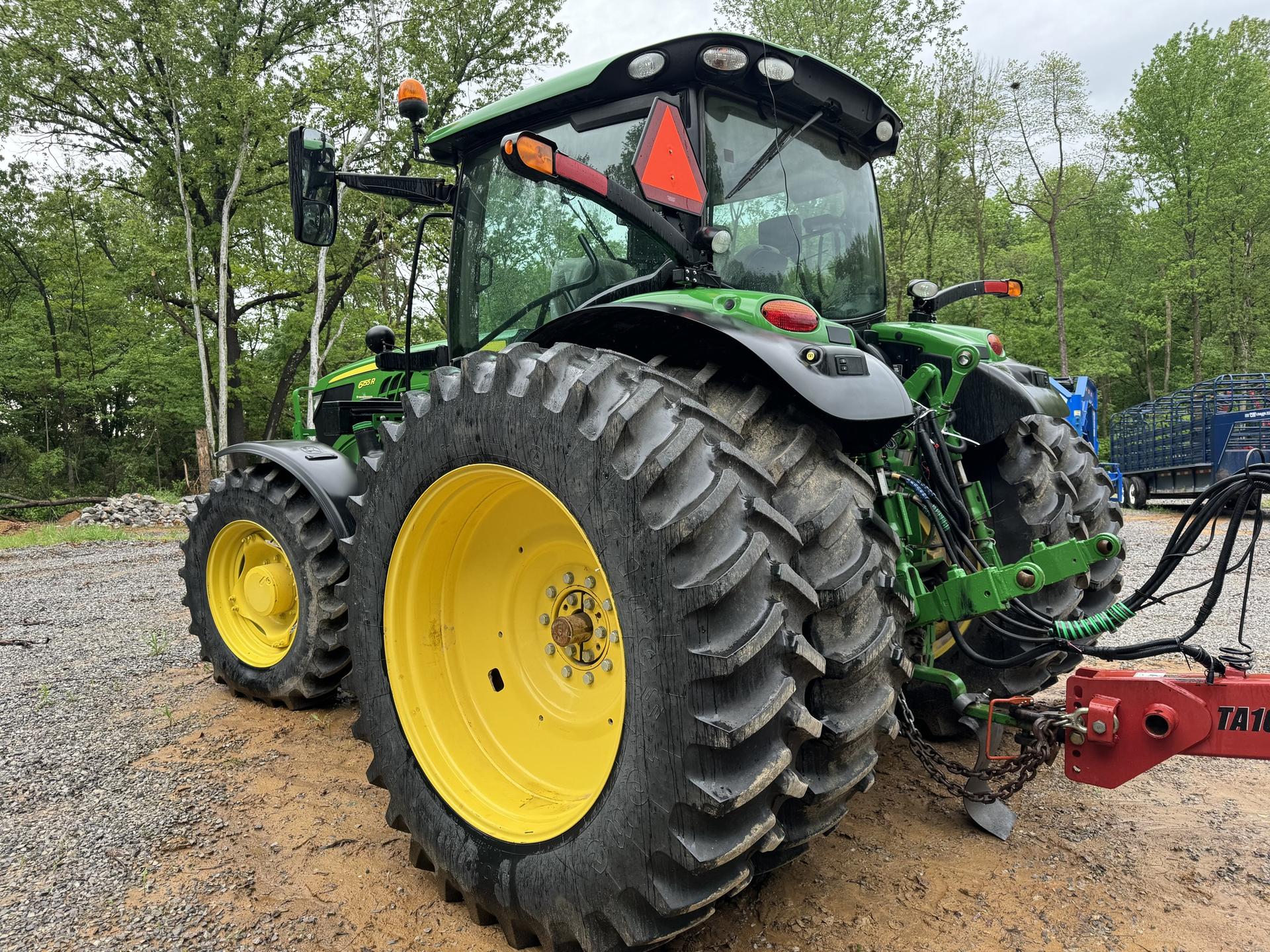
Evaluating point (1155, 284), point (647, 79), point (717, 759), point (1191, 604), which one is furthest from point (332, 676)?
point (1155, 284)

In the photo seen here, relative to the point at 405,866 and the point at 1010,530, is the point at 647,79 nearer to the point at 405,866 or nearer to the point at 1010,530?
the point at 1010,530

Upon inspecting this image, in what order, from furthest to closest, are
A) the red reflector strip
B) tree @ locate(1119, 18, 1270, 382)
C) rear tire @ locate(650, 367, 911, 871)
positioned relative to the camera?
tree @ locate(1119, 18, 1270, 382), the red reflector strip, rear tire @ locate(650, 367, 911, 871)

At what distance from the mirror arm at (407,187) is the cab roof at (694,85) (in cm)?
20

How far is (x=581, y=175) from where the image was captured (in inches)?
80.4

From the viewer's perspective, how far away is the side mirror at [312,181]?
308cm

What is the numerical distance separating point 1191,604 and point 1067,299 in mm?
24206

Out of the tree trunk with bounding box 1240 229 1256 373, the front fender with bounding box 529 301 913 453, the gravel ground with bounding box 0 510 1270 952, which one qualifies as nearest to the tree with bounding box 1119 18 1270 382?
the tree trunk with bounding box 1240 229 1256 373

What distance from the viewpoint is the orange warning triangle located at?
2.17 meters

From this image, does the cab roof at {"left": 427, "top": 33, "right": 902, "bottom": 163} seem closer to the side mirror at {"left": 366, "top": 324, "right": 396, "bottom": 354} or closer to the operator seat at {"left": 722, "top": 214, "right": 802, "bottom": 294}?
the operator seat at {"left": 722, "top": 214, "right": 802, "bottom": 294}

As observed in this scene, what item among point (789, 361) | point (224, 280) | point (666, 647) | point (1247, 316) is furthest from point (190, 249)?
point (1247, 316)

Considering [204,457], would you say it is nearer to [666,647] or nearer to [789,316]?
[789,316]

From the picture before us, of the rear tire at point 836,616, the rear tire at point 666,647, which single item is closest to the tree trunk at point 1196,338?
the rear tire at point 836,616

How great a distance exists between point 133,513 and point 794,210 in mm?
14955

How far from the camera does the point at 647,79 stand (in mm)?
2480
